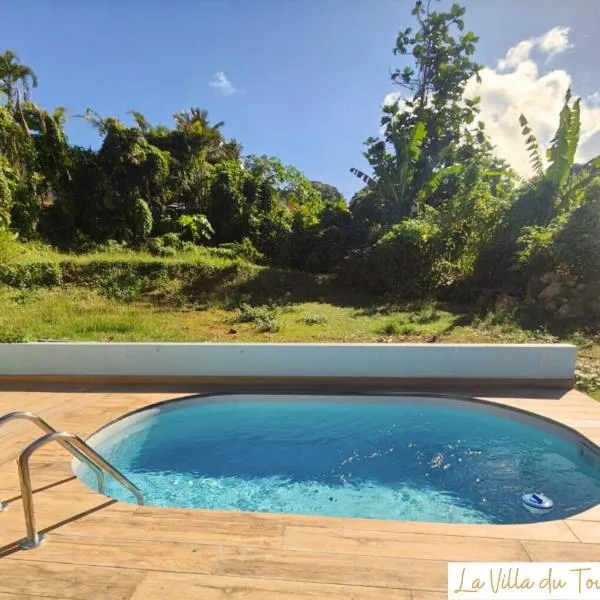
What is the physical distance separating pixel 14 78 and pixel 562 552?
2140 centimetres

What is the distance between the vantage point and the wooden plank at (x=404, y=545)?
219 cm

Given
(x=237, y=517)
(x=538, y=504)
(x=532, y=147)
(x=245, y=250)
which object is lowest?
(x=538, y=504)

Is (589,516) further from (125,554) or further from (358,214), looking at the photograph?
(358,214)

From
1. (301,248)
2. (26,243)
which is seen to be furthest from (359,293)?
(26,243)

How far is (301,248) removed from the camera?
14.8 metres

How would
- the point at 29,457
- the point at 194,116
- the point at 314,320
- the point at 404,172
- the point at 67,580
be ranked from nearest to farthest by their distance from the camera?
the point at 67,580, the point at 29,457, the point at 314,320, the point at 404,172, the point at 194,116

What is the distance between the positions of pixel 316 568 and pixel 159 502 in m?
2.31

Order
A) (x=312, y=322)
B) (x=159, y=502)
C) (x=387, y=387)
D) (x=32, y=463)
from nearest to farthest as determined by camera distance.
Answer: (x=32, y=463) < (x=159, y=502) < (x=387, y=387) < (x=312, y=322)

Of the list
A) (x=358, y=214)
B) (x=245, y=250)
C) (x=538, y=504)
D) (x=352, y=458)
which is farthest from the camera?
(x=245, y=250)

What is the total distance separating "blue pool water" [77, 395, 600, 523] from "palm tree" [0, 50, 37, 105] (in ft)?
55.0

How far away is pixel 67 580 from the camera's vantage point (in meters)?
2.02

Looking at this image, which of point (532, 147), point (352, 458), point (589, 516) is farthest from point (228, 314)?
point (532, 147)

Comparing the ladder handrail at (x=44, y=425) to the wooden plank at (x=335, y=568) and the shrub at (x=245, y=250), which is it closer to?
the wooden plank at (x=335, y=568)

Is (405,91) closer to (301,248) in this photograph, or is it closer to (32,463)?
(301,248)
